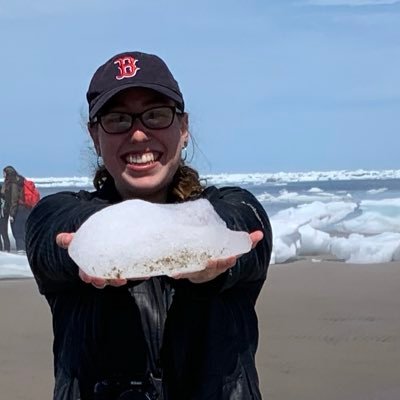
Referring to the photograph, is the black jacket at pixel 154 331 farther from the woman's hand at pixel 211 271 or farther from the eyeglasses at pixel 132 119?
the eyeglasses at pixel 132 119

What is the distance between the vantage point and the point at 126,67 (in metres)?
2.37

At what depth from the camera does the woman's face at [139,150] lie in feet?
7.81

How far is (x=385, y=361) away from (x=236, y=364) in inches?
191

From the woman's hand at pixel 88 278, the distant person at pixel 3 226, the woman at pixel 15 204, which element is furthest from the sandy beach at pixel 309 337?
the woman's hand at pixel 88 278

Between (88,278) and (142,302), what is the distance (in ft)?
0.99

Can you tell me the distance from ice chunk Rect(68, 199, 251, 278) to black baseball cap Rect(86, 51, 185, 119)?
402 millimetres

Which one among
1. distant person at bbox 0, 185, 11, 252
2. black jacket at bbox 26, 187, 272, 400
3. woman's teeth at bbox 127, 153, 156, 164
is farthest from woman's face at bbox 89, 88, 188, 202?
distant person at bbox 0, 185, 11, 252

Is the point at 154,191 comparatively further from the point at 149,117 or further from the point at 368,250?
the point at 368,250

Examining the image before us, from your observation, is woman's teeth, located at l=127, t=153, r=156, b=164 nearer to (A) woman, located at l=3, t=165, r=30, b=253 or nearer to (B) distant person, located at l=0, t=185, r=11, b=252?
(A) woman, located at l=3, t=165, r=30, b=253

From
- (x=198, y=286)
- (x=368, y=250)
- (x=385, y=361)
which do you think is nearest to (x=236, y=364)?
(x=198, y=286)

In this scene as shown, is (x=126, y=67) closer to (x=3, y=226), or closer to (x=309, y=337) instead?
(x=309, y=337)

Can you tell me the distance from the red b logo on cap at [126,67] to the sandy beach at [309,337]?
4.19 m

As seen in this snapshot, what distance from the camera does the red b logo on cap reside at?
7.71 ft

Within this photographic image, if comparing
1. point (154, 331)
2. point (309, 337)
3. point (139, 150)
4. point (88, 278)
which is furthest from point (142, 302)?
point (309, 337)
